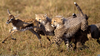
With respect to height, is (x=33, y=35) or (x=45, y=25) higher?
(x=45, y=25)

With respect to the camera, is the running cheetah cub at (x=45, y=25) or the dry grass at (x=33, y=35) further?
the running cheetah cub at (x=45, y=25)

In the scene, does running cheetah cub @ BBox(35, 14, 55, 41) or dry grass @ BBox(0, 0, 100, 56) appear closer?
dry grass @ BBox(0, 0, 100, 56)

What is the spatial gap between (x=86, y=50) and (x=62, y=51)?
38.7 inches

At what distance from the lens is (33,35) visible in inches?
256

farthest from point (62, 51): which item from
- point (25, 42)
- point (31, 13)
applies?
point (31, 13)

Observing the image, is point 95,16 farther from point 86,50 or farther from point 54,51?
point 54,51

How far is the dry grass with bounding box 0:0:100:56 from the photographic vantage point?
16.7 feet

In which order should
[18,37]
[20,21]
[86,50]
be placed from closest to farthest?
[86,50], [20,21], [18,37]

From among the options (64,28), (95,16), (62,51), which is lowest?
(62,51)

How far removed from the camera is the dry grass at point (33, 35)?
510 centimetres

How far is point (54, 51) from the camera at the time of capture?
516 cm

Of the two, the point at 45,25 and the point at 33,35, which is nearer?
the point at 45,25

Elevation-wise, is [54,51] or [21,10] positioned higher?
[21,10]

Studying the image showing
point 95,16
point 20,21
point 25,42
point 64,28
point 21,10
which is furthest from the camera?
point 21,10
